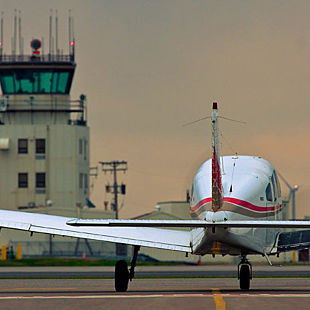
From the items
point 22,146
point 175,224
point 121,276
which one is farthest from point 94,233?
point 22,146

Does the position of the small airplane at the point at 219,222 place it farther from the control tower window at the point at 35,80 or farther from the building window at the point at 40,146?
the building window at the point at 40,146

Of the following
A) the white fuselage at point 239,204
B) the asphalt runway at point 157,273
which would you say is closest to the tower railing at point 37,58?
the asphalt runway at point 157,273

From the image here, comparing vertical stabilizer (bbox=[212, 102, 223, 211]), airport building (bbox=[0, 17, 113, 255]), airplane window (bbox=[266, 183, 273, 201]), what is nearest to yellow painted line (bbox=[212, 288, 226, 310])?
vertical stabilizer (bbox=[212, 102, 223, 211])

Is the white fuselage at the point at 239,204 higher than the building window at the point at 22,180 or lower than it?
lower

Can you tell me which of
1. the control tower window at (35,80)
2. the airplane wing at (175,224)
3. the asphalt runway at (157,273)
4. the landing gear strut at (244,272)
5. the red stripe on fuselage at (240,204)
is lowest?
the asphalt runway at (157,273)

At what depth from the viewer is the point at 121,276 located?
106 feet

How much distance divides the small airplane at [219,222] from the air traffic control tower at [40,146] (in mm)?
61022

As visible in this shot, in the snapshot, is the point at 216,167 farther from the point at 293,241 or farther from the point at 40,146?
the point at 40,146

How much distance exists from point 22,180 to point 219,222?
228ft

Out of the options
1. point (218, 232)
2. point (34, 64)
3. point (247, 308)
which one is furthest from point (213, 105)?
point (34, 64)

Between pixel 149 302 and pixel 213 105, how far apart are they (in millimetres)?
6573

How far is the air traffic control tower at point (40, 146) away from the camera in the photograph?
311 feet

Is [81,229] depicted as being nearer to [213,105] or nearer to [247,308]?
[213,105]

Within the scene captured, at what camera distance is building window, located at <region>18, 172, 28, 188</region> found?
96875 mm
